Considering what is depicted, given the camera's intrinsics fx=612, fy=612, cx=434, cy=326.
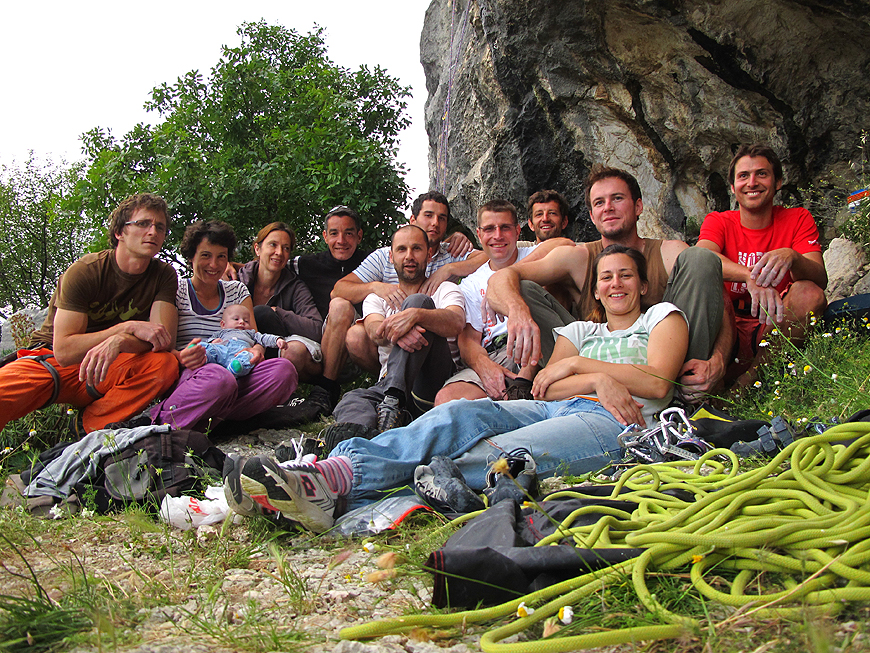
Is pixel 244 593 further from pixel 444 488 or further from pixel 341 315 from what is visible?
pixel 341 315

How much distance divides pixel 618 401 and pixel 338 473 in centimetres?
146

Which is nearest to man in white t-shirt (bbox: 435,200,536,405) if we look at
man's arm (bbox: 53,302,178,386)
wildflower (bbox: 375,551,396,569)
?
man's arm (bbox: 53,302,178,386)

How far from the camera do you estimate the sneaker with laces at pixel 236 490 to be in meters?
2.01

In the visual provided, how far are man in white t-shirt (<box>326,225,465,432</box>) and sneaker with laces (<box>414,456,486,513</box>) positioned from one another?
4.20 ft

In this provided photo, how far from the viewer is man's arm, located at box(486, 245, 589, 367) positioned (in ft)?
12.4

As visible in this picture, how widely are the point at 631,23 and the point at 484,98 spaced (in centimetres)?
253

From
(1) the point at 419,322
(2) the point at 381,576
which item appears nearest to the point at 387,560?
(2) the point at 381,576

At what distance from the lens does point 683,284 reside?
3.68m

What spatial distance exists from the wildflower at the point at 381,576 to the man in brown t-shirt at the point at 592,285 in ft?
7.25

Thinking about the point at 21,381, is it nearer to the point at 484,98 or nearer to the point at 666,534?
the point at 666,534

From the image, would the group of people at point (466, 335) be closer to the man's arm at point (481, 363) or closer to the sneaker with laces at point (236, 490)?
the man's arm at point (481, 363)

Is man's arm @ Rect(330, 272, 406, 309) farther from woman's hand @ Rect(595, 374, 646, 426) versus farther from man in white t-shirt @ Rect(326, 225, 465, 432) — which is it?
woman's hand @ Rect(595, 374, 646, 426)

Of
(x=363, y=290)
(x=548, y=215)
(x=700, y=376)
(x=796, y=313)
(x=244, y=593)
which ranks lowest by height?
(x=244, y=593)

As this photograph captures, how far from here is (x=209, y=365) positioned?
158 inches
